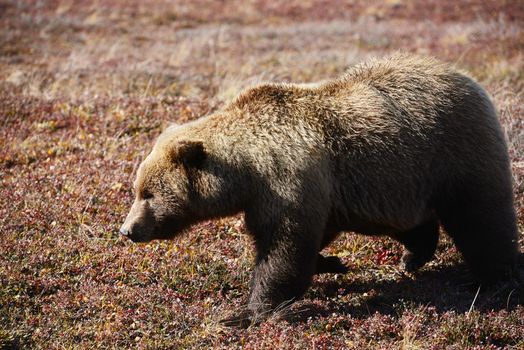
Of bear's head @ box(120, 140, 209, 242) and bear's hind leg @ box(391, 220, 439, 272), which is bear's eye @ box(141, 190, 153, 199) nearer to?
bear's head @ box(120, 140, 209, 242)

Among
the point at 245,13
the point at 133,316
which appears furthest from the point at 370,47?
the point at 133,316

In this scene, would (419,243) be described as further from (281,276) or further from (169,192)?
(169,192)

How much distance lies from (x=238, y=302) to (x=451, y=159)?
97.6 inches

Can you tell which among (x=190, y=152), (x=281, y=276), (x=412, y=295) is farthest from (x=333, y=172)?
(x=412, y=295)

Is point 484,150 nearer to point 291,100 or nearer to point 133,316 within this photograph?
point 291,100

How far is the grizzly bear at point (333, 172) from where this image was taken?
573 cm

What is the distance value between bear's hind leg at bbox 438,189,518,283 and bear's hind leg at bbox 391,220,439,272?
67 centimetres

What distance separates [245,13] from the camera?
103 ft

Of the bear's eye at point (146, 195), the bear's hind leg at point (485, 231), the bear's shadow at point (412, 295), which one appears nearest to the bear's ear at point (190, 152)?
the bear's eye at point (146, 195)

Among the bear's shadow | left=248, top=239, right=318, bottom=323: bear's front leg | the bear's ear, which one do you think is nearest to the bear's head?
the bear's ear

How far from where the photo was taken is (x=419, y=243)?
6.91 m

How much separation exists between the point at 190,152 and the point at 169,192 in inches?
19.7

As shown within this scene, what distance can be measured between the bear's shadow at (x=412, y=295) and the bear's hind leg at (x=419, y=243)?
0.15 m

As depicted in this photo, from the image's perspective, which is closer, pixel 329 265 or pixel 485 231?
pixel 485 231
